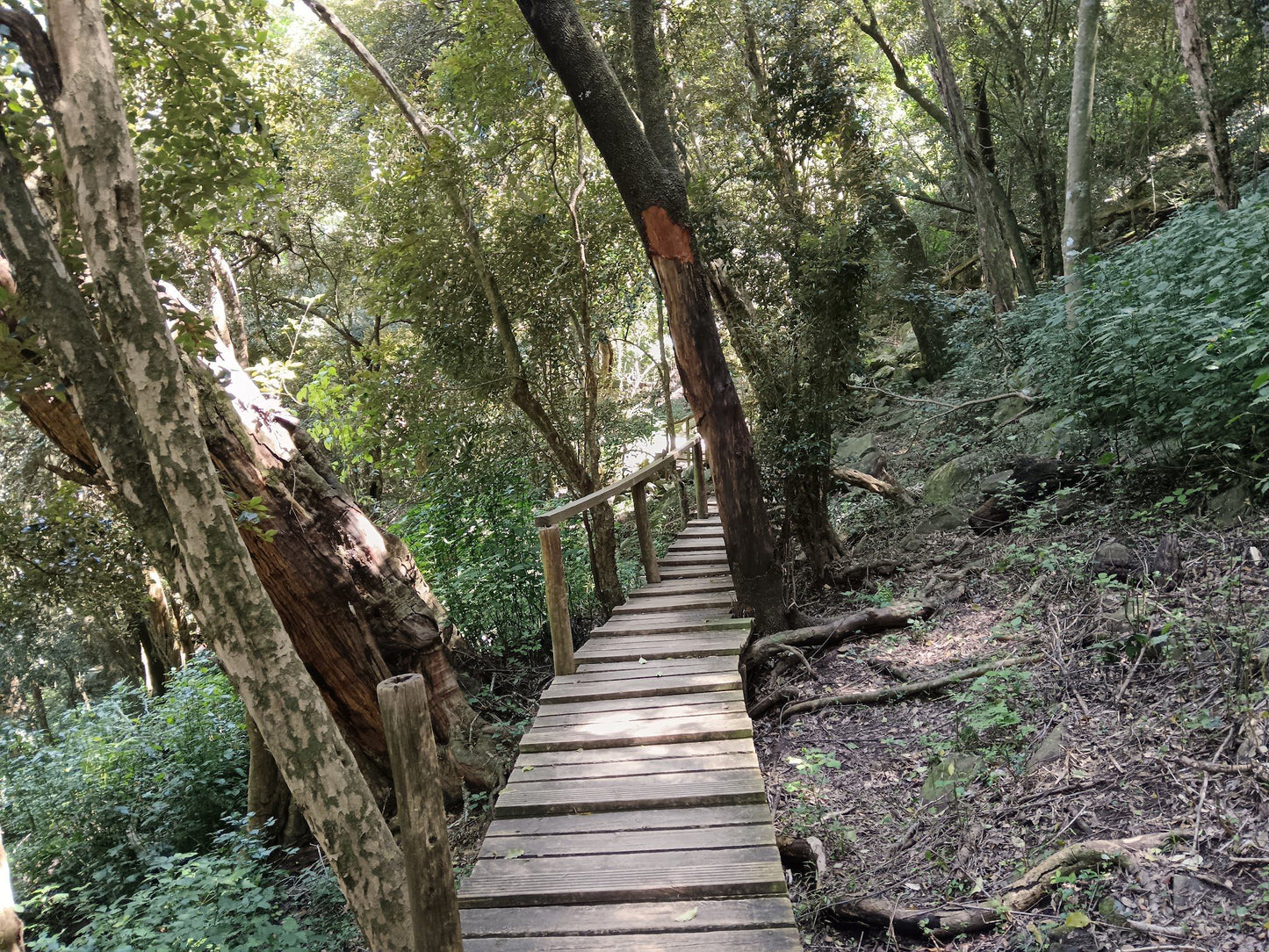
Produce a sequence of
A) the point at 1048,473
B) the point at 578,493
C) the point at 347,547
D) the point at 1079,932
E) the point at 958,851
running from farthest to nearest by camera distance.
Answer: the point at 578,493
the point at 1048,473
the point at 347,547
the point at 958,851
the point at 1079,932

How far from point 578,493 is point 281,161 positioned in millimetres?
5352

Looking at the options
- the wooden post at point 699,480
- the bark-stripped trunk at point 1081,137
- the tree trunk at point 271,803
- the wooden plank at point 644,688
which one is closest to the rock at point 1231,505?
the wooden plank at point 644,688

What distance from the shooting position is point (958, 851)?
343 cm

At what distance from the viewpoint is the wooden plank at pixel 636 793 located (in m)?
3.80

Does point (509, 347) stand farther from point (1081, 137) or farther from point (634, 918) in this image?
point (1081, 137)

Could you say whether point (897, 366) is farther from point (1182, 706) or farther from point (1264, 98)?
point (1182, 706)

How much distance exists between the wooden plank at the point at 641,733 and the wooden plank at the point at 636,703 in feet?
0.70

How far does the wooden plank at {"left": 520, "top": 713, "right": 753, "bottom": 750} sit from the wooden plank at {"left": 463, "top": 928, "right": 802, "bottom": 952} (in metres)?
1.50

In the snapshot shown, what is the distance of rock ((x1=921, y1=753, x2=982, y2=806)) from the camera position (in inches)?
151

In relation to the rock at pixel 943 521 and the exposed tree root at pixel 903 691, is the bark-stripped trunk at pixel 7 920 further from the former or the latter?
the rock at pixel 943 521

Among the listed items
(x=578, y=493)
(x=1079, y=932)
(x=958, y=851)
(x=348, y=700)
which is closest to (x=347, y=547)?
(x=348, y=700)

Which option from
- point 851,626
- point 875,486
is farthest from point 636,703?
point 875,486

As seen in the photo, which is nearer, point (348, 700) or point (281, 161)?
point (348, 700)

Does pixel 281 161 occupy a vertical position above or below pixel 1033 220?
above
